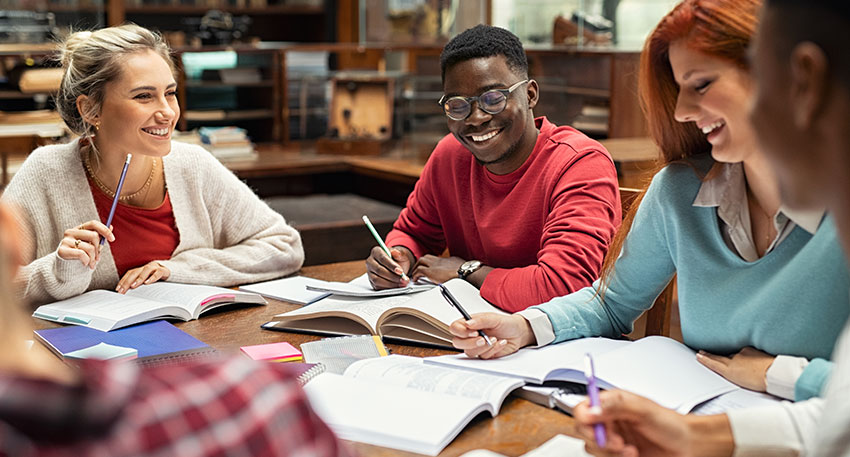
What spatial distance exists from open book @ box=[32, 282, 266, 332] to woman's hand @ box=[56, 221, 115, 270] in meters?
0.10

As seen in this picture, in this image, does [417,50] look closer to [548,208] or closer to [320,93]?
[320,93]

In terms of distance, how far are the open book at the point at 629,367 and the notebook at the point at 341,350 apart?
0.13 m

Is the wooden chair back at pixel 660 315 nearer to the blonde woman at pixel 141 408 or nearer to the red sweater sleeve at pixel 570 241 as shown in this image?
the red sweater sleeve at pixel 570 241

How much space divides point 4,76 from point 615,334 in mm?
4348

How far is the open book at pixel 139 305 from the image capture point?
6.02ft

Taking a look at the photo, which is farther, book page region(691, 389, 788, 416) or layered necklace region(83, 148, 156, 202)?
layered necklace region(83, 148, 156, 202)

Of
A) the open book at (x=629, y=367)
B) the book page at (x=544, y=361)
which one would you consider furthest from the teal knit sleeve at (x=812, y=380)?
the book page at (x=544, y=361)

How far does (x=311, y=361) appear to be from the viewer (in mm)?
1582

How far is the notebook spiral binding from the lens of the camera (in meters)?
1.42

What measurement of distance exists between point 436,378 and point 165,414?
753mm

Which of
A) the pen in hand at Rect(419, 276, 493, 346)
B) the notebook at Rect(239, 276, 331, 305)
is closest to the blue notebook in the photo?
the notebook at Rect(239, 276, 331, 305)

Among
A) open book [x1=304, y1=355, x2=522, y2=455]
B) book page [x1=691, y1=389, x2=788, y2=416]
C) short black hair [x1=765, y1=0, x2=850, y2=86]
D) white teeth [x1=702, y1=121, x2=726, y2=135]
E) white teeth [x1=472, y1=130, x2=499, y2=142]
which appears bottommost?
open book [x1=304, y1=355, x2=522, y2=455]

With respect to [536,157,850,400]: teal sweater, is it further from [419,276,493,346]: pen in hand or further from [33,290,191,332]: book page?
[33,290,191,332]: book page

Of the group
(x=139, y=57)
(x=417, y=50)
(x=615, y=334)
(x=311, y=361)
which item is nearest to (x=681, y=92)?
(x=615, y=334)
